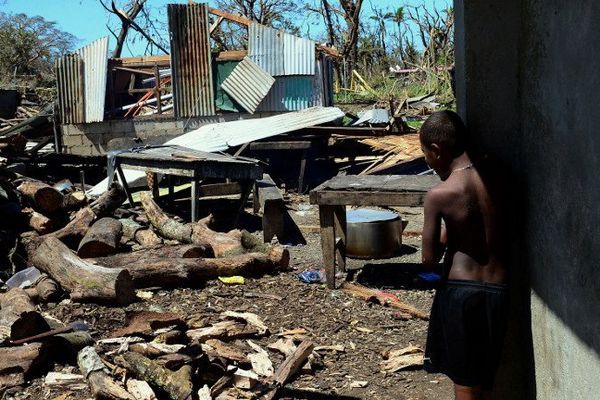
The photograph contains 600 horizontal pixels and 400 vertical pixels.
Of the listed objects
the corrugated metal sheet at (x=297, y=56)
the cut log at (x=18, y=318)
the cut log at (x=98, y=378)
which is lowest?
the cut log at (x=98, y=378)

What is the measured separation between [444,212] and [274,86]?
1614 cm

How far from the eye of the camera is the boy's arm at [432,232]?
3488 millimetres

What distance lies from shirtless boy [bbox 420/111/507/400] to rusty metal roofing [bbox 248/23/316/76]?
52.1ft

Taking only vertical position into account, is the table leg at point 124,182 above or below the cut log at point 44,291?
above

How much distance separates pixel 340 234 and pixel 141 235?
11.4ft

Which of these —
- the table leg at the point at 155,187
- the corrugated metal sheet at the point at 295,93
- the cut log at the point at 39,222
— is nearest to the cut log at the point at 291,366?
the cut log at the point at 39,222

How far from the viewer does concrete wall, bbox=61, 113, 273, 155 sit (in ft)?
62.7

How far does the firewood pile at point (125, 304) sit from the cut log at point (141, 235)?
0.07 ft

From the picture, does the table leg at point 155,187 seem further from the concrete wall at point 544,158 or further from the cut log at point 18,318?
the concrete wall at point 544,158

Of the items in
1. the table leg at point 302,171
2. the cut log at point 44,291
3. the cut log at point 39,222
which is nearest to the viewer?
the cut log at point 44,291

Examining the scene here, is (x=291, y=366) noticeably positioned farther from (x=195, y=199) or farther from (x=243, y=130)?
(x=243, y=130)

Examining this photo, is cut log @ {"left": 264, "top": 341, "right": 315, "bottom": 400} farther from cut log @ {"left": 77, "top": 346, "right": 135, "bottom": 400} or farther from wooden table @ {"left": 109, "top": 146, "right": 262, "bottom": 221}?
wooden table @ {"left": 109, "top": 146, "right": 262, "bottom": 221}

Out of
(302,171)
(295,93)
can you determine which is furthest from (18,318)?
(295,93)

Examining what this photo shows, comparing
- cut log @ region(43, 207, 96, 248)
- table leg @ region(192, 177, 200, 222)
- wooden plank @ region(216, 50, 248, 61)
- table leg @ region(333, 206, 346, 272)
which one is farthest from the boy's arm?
wooden plank @ region(216, 50, 248, 61)
